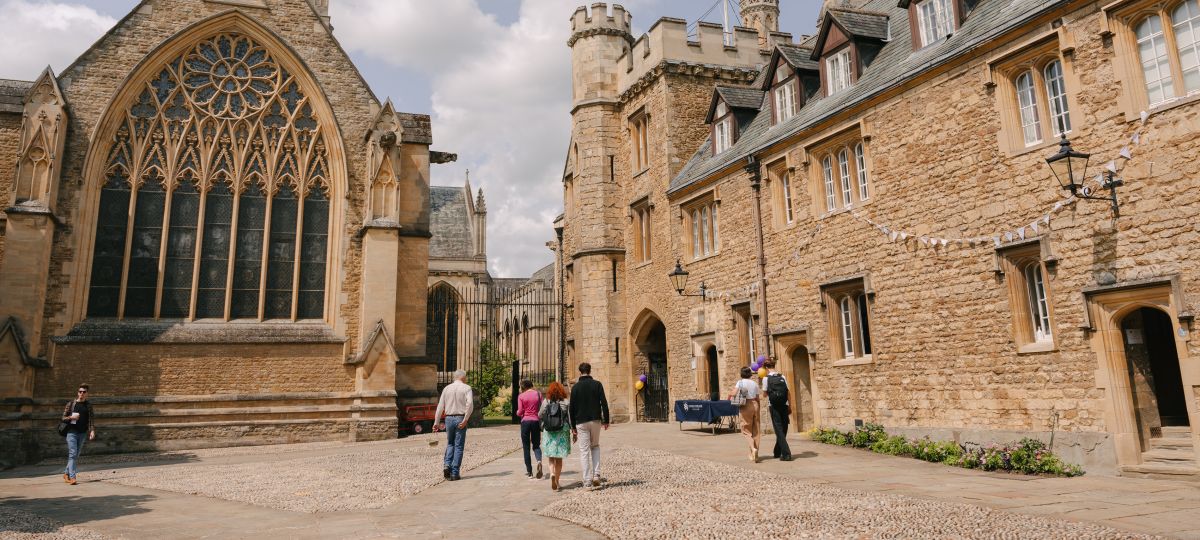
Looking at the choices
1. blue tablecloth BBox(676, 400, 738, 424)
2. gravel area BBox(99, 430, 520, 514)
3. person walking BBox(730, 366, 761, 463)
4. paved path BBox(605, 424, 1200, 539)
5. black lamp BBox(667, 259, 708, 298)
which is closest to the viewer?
paved path BBox(605, 424, 1200, 539)

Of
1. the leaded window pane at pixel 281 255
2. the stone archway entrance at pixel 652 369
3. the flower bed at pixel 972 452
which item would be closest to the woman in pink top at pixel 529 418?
the flower bed at pixel 972 452

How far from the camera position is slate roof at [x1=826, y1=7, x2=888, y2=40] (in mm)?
14406

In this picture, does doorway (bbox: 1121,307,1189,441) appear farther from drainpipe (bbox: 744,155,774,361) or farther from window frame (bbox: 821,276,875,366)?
drainpipe (bbox: 744,155,774,361)

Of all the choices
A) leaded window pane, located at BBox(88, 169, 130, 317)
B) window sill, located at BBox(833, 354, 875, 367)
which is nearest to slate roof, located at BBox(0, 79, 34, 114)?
leaded window pane, located at BBox(88, 169, 130, 317)

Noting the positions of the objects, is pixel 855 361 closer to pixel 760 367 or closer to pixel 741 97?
pixel 760 367

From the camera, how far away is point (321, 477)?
10.2 metres

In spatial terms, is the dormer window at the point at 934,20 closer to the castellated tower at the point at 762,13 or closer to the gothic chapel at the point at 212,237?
the gothic chapel at the point at 212,237

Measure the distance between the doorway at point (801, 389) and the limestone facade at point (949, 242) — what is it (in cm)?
4

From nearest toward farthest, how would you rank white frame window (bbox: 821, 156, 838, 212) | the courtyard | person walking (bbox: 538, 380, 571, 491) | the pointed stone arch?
the courtyard
person walking (bbox: 538, 380, 571, 491)
white frame window (bbox: 821, 156, 838, 212)
the pointed stone arch

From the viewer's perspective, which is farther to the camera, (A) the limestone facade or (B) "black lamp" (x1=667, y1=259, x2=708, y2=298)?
(B) "black lamp" (x1=667, y1=259, x2=708, y2=298)

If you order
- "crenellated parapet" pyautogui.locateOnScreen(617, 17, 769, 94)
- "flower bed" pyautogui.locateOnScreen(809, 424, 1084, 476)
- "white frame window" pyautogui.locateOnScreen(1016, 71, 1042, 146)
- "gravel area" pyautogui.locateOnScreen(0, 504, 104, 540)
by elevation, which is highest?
"crenellated parapet" pyautogui.locateOnScreen(617, 17, 769, 94)

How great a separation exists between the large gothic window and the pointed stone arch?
3 centimetres

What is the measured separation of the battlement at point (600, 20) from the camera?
22656mm

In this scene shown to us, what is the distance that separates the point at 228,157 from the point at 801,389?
576 inches
